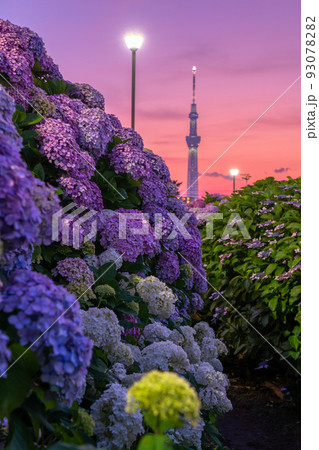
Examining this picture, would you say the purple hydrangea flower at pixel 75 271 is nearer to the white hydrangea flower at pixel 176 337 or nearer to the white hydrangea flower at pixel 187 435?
the white hydrangea flower at pixel 176 337

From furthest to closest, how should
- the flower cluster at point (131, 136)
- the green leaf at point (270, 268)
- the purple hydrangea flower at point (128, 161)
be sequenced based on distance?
the green leaf at point (270, 268) → the flower cluster at point (131, 136) → the purple hydrangea flower at point (128, 161)

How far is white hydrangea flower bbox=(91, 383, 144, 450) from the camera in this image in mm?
2291

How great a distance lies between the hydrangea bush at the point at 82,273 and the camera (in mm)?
1486

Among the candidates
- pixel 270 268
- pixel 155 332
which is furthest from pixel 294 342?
pixel 155 332

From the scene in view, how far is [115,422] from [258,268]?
463 centimetres

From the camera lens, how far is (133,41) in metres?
12.7

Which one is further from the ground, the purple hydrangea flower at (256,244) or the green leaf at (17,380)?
the purple hydrangea flower at (256,244)

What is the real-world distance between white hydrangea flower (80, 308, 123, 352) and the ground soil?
106 inches

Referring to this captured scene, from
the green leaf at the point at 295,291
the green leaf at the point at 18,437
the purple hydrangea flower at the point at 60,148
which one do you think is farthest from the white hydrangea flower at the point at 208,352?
the green leaf at the point at 18,437

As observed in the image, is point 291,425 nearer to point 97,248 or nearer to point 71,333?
point 97,248

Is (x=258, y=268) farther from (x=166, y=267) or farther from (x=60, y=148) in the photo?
(x=60, y=148)

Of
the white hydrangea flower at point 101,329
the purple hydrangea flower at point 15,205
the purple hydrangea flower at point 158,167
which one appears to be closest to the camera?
the purple hydrangea flower at point 15,205

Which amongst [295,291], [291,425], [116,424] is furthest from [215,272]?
[116,424]

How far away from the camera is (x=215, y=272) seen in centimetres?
766
